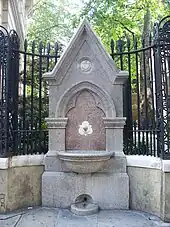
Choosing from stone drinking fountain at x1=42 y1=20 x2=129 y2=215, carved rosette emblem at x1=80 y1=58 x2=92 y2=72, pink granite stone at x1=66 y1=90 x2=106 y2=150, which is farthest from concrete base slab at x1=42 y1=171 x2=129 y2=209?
carved rosette emblem at x1=80 y1=58 x2=92 y2=72

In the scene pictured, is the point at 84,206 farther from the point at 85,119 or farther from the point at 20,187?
the point at 85,119

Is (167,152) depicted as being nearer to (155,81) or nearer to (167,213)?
(167,213)

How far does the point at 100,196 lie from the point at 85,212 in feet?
1.68

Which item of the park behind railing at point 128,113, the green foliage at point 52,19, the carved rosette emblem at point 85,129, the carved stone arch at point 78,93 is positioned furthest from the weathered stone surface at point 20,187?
the green foliage at point 52,19

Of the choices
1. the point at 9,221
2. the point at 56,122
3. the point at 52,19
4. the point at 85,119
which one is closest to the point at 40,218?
the point at 9,221

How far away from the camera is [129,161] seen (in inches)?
196

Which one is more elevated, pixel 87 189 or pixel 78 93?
pixel 78 93

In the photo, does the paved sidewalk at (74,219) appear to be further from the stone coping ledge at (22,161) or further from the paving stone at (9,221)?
the stone coping ledge at (22,161)

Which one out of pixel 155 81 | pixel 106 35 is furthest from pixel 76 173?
pixel 106 35

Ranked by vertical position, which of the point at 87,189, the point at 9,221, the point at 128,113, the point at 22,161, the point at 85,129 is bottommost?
the point at 9,221

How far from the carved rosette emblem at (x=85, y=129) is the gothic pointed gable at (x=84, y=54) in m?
0.99

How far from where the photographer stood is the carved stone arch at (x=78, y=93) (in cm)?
512

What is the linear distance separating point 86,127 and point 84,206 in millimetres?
1517

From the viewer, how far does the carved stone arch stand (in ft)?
16.8
